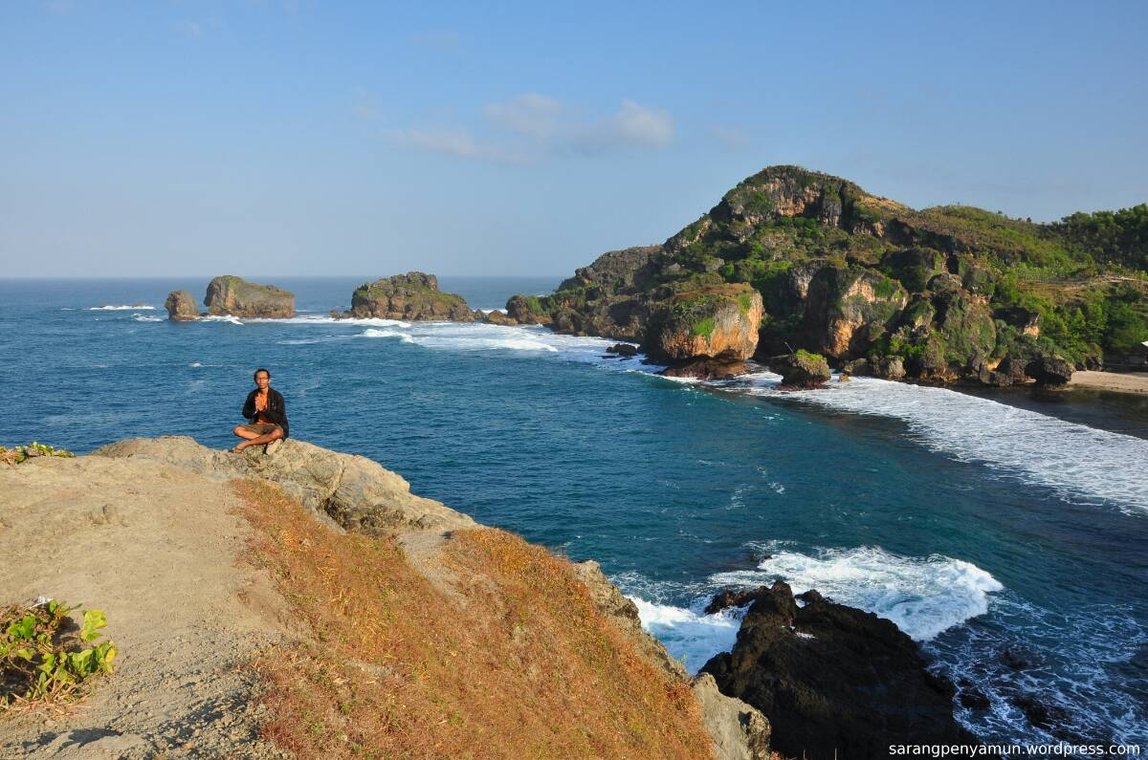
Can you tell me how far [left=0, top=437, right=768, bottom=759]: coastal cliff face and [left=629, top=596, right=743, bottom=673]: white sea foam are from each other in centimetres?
535

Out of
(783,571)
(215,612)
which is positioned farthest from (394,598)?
(783,571)

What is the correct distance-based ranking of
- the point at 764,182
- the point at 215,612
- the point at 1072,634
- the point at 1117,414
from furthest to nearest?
the point at 764,182, the point at 1117,414, the point at 1072,634, the point at 215,612

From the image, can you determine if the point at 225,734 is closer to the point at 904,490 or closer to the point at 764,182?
the point at 904,490

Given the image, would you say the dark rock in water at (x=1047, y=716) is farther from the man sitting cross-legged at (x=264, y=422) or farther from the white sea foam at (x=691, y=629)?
the man sitting cross-legged at (x=264, y=422)

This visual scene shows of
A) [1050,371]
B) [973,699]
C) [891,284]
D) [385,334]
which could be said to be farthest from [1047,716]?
[385,334]

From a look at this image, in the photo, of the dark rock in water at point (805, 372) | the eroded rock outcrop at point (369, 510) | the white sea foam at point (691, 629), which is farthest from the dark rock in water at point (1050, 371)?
the eroded rock outcrop at point (369, 510)

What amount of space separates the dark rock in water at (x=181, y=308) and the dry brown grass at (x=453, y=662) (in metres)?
130

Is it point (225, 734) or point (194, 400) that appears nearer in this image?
point (225, 734)

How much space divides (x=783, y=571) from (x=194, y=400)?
158ft

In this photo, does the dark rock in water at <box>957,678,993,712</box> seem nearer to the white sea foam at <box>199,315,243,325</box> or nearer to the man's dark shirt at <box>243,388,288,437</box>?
the man's dark shirt at <box>243,388,288,437</box>

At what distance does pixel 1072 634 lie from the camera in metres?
22.2

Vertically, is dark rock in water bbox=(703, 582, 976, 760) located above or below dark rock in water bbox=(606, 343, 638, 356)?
below

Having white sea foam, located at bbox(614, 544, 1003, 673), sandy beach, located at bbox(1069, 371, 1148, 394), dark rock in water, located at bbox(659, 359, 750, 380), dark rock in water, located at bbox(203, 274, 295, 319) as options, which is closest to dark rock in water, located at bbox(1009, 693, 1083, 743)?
white sea foam, located at bbox(614, 544, 1003, 673)

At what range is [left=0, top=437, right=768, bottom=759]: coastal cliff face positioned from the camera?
26.0 ft
